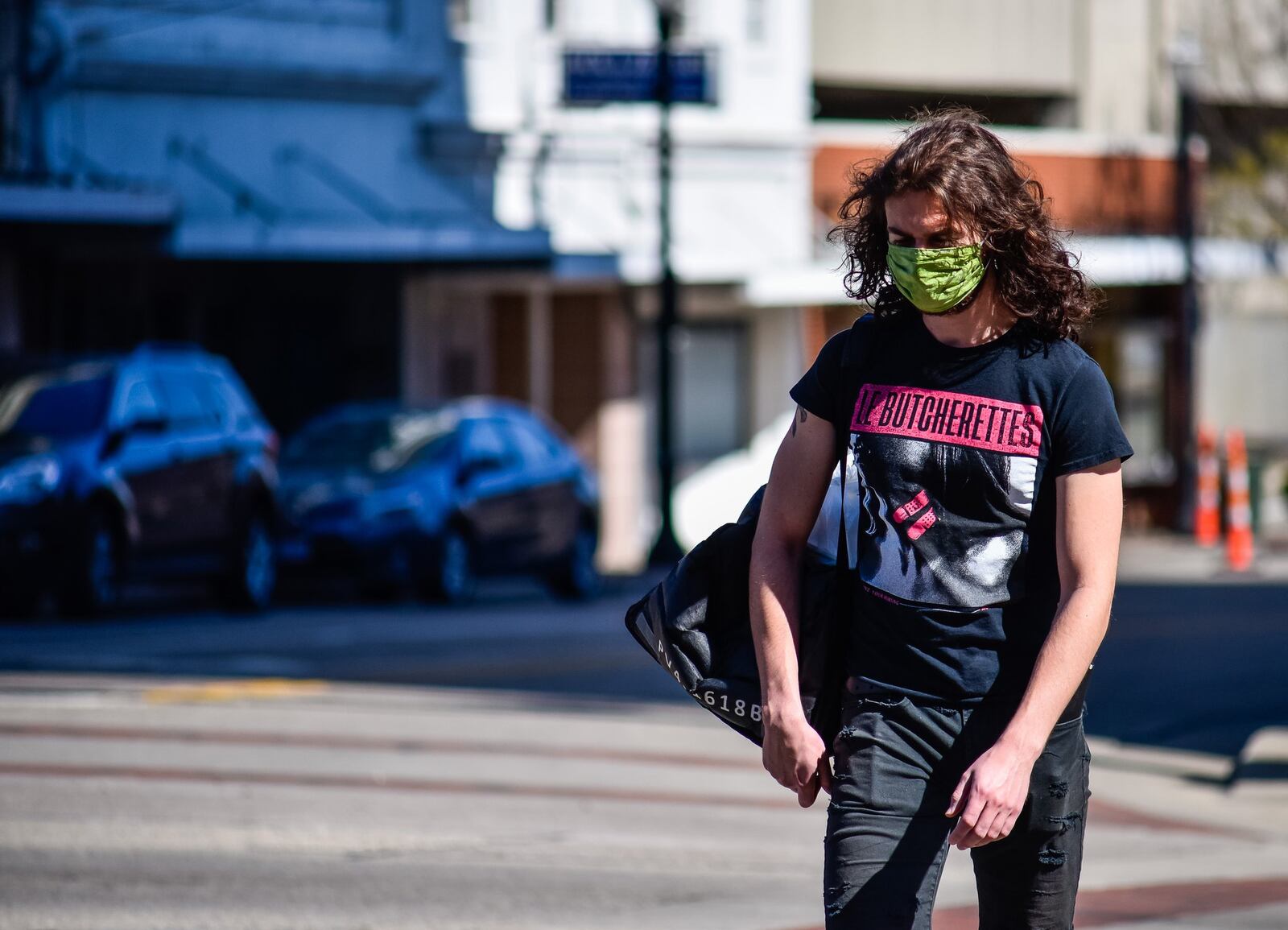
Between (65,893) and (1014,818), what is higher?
(1014,818)

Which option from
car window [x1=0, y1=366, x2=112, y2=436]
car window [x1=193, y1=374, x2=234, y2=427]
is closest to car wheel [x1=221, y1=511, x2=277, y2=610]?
car window [x1=193, y1=374, x2=234, y2=427]

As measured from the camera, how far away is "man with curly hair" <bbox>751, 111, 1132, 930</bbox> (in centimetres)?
349

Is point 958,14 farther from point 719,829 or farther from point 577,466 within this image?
point 719,829

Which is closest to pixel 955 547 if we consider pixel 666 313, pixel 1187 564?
pixel 666 313

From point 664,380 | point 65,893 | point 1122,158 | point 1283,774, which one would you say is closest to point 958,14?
point 1122,158

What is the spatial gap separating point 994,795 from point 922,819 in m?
0.20

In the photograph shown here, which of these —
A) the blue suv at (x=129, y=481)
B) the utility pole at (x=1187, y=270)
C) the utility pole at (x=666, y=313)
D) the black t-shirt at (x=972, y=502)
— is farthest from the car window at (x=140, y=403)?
the utility pole at (x=1187, y=270)

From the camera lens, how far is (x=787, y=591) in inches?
142

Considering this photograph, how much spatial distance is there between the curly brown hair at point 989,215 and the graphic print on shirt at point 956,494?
0.63 feet

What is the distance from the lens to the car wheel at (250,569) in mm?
15961

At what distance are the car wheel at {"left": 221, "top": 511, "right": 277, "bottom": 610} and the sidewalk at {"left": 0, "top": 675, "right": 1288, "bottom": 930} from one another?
4.84 m

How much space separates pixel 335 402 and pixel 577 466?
650 cm

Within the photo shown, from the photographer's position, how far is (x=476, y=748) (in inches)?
369

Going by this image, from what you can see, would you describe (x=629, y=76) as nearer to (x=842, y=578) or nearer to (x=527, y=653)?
(x=527, y=653)
